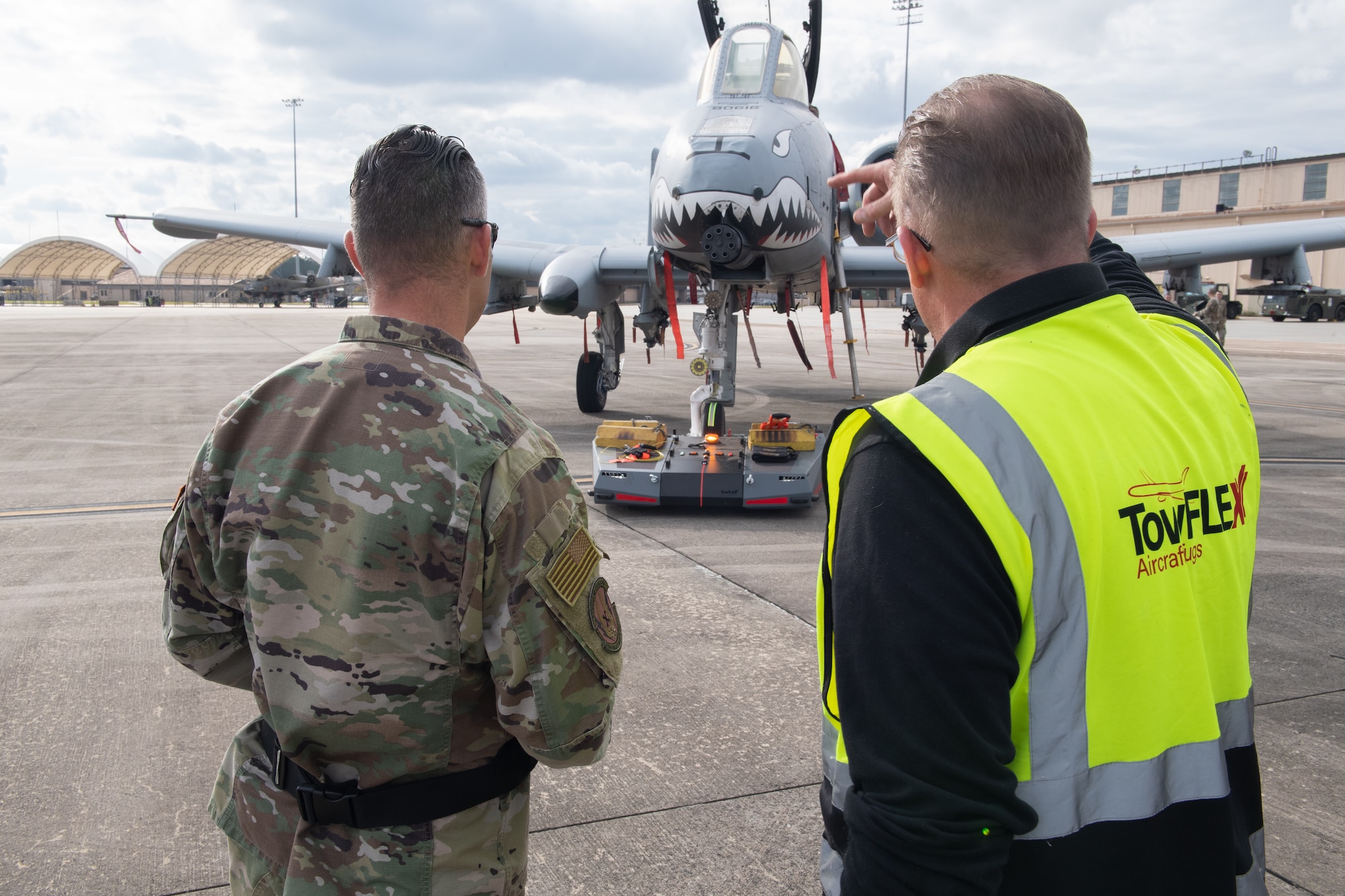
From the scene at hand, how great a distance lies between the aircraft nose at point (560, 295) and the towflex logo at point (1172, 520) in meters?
9.16

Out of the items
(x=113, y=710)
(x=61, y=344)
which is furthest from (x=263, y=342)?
(x=113, y=710)

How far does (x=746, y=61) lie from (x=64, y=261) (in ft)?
344

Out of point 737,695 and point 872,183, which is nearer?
point 872,183

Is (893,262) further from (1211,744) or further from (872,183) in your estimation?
(1211,744)

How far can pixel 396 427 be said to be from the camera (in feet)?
5.10

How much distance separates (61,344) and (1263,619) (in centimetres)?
3019

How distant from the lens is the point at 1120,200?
57.6 m

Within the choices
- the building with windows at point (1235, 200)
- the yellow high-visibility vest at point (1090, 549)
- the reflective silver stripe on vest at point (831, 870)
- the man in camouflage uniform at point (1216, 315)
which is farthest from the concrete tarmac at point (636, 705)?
the building with windows at point (1235, 200)

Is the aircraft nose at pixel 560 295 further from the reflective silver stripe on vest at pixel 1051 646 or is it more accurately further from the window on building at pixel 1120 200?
the window on building at pixel 1120 200

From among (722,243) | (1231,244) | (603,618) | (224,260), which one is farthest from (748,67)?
(224,260)

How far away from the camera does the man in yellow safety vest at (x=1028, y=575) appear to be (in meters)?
1.12

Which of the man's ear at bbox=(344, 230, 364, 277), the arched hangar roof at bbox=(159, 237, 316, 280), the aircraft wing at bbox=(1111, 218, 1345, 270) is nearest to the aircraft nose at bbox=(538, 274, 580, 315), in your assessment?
the aircraft wing at bbox=(1111, 218, 1345, 270)

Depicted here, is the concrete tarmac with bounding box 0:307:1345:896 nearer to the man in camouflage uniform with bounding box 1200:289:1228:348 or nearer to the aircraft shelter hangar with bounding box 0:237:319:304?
the man in camouflage uniform with bounding box 1200:289:1228:348

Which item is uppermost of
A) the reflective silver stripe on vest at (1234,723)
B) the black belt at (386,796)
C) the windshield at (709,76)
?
the windshield at (709,76)
